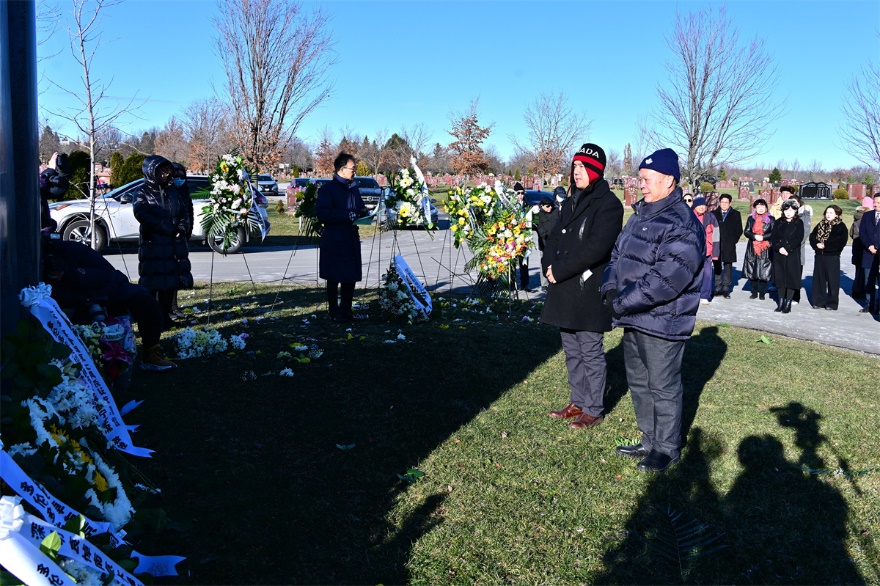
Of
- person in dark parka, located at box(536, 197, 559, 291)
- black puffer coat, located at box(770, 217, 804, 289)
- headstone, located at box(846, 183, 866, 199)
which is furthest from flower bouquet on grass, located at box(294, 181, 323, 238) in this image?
headstone, located at box(846, 183, 866, 199)

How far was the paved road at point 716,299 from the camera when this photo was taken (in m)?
9.93

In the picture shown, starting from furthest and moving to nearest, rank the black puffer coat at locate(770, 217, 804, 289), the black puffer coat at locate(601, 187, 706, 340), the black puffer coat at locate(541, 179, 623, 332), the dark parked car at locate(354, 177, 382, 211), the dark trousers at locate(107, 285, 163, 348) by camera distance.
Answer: the dark parked car at locate(354, 177, 382, 211) < the black puffer coat at locate(770, 217, 804, 289) < the dark trousers at locate(107, 285, 163, 348) < the black puffer coat at locate(541, 179, 623, 332) < the black puffer coat at locate(601, 187, 706, 340)

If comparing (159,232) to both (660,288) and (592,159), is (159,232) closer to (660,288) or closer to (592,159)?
(592,159)

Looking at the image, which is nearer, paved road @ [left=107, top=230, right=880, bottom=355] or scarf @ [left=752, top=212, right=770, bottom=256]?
paved road @ [left=107, top=230, right=880, bottom=355]

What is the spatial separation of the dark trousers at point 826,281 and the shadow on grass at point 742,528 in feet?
25.3

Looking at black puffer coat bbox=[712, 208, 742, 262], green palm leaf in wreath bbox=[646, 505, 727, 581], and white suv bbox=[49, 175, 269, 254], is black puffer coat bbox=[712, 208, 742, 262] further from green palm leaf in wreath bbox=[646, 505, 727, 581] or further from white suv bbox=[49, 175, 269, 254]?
green palm leaf in wreath bbox=[646, 505, 727, 581]

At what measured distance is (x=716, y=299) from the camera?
41.3 feet

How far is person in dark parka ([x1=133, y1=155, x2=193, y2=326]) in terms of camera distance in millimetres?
7605

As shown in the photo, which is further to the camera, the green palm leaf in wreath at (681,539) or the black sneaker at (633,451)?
the black sneaker at (633,451)

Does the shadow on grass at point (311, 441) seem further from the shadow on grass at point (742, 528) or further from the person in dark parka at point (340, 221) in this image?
the shadow on grass at point (742, 528)

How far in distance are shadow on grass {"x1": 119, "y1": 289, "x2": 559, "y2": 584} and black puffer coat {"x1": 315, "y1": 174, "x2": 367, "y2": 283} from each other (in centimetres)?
78

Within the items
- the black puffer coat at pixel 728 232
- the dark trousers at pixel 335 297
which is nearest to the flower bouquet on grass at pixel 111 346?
the dark trousers at pixel 335 297

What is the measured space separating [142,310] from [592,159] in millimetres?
3854

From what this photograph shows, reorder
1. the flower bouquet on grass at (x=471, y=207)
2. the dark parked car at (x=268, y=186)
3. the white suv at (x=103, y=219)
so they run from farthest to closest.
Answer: the dark parked car at (x=268, y=186), the white suv at (x=103, y=219), the flower bouquet on grass at (x=471, y=207)
